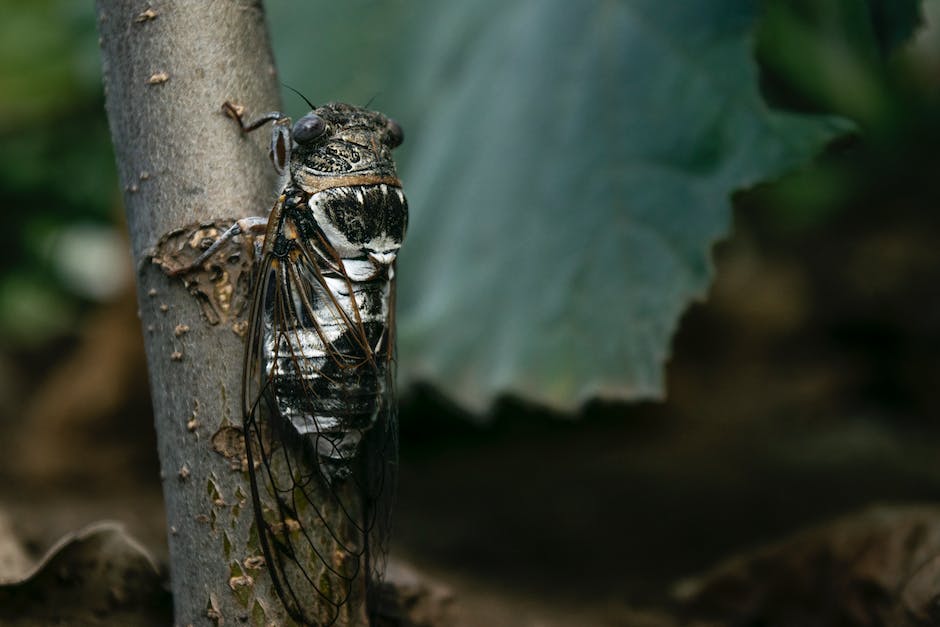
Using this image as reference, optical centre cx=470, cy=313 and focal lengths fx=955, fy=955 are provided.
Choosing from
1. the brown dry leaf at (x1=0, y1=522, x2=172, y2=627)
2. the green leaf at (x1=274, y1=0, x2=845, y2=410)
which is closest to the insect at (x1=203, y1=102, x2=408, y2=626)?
the brown dry leaf at (x1=0, y1=522, x2=172, y2=627)

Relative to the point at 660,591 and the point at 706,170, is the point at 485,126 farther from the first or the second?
the point at 660,591

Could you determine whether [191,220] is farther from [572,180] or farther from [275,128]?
[572,180]

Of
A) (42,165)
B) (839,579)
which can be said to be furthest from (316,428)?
(42,165)

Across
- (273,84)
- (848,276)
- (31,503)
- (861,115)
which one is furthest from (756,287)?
(273,84)

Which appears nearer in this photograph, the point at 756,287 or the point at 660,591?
the point at 660,591

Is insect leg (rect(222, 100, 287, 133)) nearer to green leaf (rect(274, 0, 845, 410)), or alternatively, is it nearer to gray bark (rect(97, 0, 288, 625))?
gray bark (rect(97, 0, 288, 625))

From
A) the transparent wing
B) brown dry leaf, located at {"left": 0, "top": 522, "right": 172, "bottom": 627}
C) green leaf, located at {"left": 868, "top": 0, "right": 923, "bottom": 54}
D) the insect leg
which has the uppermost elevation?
green leaf, located at {"left": 868, "top": 0, "right": 923, "bottom": 54}

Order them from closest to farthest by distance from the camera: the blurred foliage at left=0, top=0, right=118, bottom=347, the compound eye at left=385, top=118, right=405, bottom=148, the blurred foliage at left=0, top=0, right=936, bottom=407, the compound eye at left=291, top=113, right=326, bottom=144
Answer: the compound eye at left=291, top=113, right=326, bottom=144 < the compound eye at left=385, top=118, right=405, bottom=148 < the blurred foliage at left=0, top=0, right=936, bottom=407 < the blurred foliage at left=0, top=0, right=118, bottom=347
